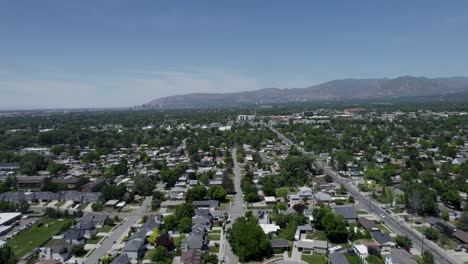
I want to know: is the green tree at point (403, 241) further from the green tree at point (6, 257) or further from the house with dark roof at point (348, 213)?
the green tree at point (6, 257)

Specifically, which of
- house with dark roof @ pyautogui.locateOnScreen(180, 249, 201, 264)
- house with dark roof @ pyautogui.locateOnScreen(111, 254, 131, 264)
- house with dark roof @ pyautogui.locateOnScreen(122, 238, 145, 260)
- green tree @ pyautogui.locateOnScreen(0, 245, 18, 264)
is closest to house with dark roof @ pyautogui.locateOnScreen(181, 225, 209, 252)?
house with dark roof @ pyautogui.locateOnScreen(180, 249, 201, 264)

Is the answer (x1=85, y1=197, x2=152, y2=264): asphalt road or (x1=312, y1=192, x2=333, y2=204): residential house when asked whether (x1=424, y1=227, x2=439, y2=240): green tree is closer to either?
(x1=312, y1=192, x2=333, y2=204): residential house

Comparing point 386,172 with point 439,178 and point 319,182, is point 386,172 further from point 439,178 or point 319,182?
point 319,182

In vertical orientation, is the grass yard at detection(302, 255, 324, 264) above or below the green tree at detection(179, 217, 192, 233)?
below

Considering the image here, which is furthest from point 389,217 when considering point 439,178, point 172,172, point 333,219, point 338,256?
point 172,172

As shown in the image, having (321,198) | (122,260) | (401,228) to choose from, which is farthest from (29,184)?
(401,228)

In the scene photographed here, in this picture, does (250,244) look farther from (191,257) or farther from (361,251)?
(361,251)
